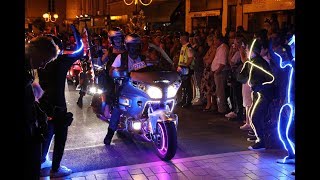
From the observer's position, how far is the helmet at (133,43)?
7.62 meters

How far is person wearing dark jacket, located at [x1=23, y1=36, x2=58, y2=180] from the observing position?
2664 mm

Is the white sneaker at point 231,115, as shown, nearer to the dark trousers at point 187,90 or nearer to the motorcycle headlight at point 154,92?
the dark trousers at point 187,90

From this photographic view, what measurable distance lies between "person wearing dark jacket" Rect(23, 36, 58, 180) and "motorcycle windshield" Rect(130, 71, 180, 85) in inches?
77.1

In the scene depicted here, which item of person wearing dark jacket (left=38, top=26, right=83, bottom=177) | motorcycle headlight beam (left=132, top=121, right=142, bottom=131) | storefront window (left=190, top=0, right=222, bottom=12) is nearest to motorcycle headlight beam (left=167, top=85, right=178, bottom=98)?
motorcycle headlight beam (left=132, top=121, right=142, bottom=131)

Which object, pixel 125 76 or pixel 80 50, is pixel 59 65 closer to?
pixel 80 50

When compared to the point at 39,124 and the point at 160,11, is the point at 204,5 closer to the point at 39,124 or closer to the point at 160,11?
the point at 160,11

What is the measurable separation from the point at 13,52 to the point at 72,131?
7124 mm

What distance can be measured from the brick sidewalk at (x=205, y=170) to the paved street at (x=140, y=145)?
0.19 feet

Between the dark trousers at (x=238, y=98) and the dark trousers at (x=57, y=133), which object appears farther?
the dark trousers at (x=238, y=98)

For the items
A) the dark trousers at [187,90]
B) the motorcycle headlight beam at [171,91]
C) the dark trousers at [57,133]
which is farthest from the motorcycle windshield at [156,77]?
the dark trousers at [187,90]

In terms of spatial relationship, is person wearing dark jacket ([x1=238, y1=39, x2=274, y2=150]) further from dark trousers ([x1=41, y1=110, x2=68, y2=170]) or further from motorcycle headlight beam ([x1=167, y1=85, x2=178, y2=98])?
dark trousers ([x1=41, y1=110, x2=68, y2=170])

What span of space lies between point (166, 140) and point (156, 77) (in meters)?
0.99
